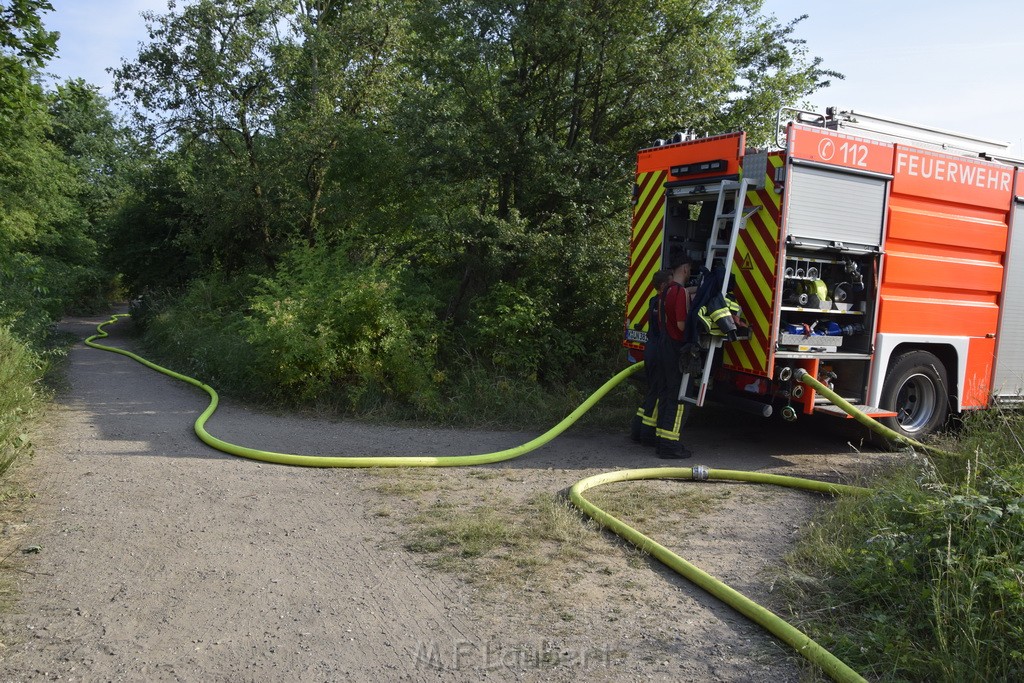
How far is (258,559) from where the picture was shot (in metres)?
4.55

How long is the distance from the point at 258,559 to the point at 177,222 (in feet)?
67.1

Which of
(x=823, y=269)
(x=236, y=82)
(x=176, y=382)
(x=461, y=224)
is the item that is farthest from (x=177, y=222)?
(x=823, y=269)

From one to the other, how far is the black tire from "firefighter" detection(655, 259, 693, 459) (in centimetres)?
217

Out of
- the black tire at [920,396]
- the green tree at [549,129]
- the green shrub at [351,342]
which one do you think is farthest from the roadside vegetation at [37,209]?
the black tire at [920,396]

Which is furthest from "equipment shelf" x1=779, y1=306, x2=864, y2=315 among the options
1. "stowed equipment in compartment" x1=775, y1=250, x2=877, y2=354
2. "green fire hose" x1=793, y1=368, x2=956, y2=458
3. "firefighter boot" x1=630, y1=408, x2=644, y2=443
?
"firefighter boot" x1=630, y1=408, x2=644, y2=443

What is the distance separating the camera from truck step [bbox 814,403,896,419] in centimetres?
730

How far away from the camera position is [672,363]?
24.0ft

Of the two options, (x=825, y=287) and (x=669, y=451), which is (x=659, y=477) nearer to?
(x=669, y=451)

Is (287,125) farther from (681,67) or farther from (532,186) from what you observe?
(681,67)

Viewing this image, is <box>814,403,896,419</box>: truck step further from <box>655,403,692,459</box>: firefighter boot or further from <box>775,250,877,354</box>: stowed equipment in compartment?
<box>655,403,692,459</box>: firefighter boot

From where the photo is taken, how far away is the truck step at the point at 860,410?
287 inches

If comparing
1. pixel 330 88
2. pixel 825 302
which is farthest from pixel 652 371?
pixel 330 88

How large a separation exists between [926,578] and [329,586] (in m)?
2.94

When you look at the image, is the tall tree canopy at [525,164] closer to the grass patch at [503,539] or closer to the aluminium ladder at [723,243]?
the aluminium ladder at [723,243]
